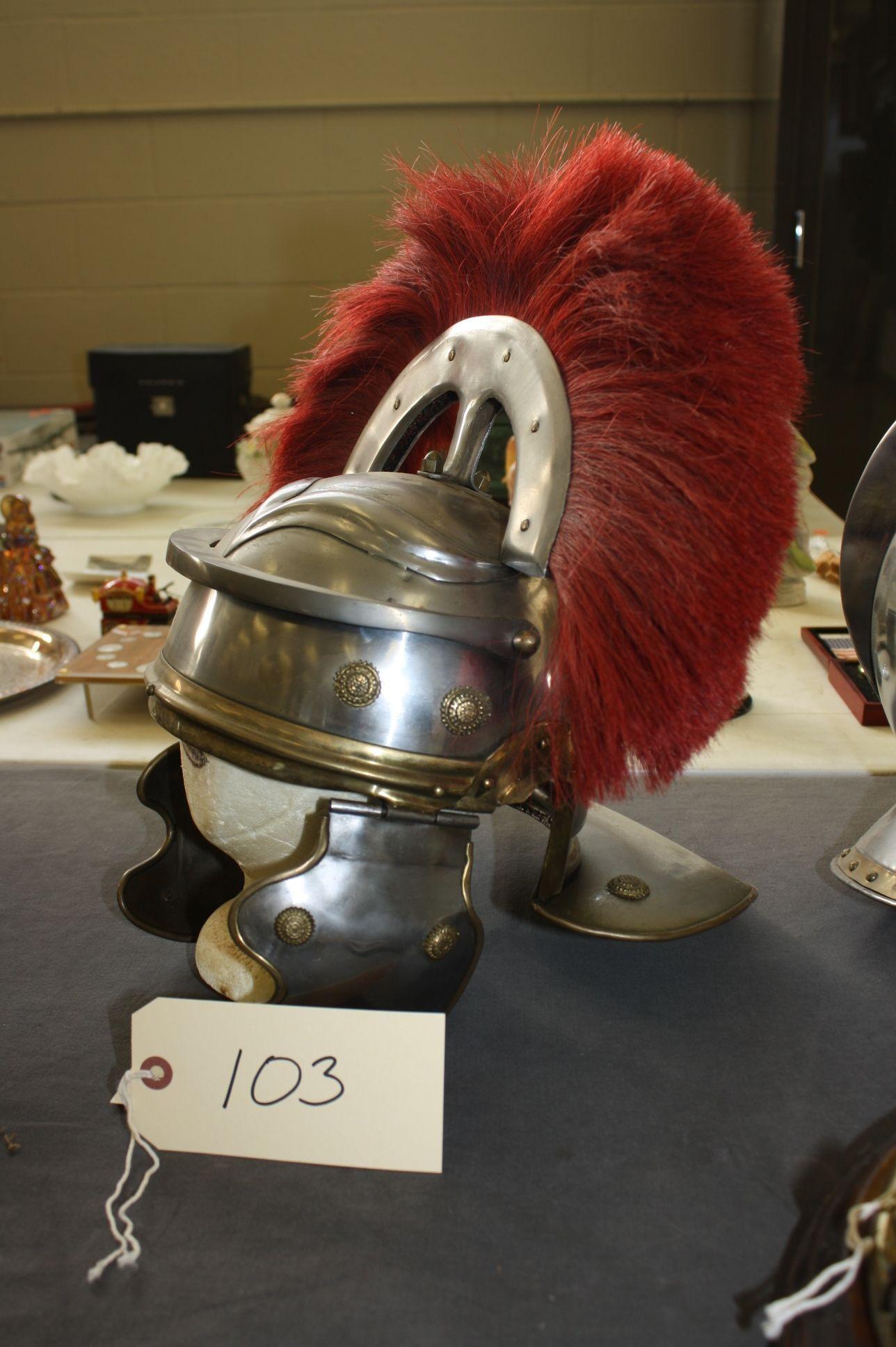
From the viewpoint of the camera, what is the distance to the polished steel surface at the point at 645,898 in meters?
0.77

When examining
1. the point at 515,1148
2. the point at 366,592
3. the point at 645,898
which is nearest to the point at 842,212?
the point at 645,898

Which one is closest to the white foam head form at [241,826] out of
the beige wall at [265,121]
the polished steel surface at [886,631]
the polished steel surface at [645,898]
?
the polished steel surface at [645,898]

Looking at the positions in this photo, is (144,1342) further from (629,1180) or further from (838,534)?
(838,534)

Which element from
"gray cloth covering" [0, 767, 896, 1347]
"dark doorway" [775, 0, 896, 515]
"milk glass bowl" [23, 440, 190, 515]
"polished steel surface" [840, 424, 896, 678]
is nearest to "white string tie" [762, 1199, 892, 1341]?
"gray cloth covering" [0, 767, 896, 1347]

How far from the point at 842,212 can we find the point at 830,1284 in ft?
6.31

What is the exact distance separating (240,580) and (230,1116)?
0.94 feet

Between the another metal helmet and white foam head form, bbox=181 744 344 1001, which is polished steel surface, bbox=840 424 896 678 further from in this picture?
white foam head form, bbox=181 744 344 1001

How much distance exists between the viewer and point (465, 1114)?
626 mm

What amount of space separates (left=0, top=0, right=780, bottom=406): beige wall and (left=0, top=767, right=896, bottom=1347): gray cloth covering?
7.29 ft

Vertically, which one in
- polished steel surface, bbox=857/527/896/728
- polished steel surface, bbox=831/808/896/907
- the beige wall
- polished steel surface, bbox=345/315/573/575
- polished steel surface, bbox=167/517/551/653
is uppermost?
the beige wall

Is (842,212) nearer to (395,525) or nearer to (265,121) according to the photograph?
(265,121)

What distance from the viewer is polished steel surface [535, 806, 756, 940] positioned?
77 centimetres

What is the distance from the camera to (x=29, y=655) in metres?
1.30

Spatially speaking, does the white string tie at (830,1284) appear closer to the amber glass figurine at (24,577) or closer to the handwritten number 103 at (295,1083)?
the handwritten number 103 at (295,1083)
